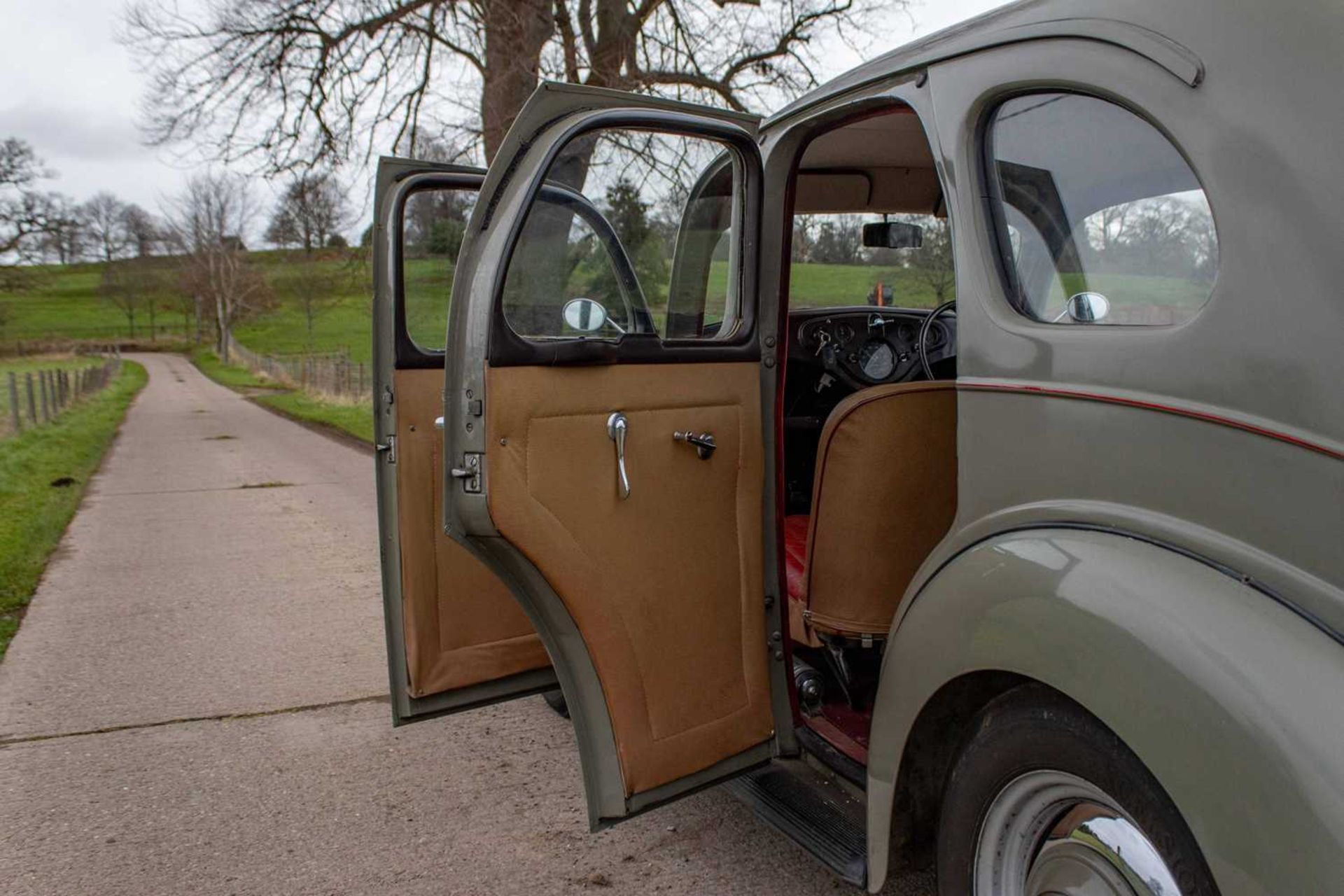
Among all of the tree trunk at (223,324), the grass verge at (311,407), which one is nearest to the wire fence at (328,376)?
the grass verge at (311,407)

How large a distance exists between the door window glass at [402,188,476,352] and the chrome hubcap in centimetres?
241

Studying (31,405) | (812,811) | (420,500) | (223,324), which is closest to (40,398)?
(31,405)

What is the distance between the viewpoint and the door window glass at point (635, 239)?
254 cm

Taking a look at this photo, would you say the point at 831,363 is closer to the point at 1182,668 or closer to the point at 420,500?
the point at 420,500

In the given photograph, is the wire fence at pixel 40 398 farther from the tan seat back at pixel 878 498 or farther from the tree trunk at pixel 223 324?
the tree trunk at pixel 223 324

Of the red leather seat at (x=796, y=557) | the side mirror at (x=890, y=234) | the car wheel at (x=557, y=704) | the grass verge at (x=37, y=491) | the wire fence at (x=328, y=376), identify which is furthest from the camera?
the wire fence at (x=328, y=376)

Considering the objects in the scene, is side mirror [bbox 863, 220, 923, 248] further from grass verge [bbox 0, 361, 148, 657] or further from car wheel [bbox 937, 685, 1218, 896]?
grass verge [bbox 0, 361, 148, 657]

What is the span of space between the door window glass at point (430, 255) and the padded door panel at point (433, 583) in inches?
7.6

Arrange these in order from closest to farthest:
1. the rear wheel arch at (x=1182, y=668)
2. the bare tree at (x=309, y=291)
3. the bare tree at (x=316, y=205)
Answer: the rear wheel arch at (x=1182, y=668) < the bare tree at (x=316, y=205) < the bare tree at (x=309, y=291)

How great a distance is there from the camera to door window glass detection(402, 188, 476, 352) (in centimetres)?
331

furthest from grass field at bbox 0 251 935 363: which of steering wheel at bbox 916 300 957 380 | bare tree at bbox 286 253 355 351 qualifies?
steering wheel at bbox 916 300 957 380

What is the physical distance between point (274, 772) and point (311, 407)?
61.6 ft

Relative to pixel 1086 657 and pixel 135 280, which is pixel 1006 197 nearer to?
pixel 1086 657

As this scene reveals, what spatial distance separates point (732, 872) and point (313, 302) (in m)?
43.5
